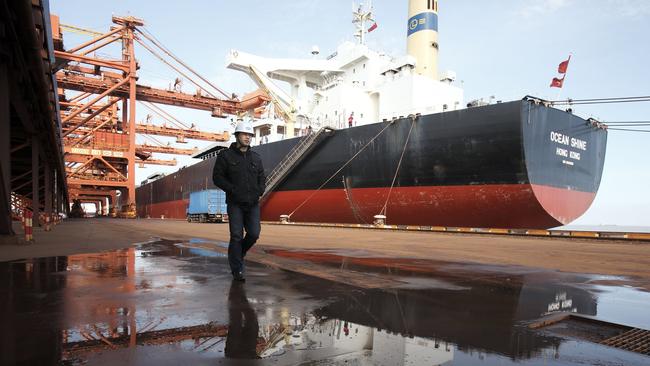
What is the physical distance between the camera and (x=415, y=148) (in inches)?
656

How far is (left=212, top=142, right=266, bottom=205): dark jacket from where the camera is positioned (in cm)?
407

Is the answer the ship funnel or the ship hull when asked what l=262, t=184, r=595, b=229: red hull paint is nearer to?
the ship hull

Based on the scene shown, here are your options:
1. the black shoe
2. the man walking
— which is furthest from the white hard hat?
the black shoe

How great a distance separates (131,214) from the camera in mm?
37750

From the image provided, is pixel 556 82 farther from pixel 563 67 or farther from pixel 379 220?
pixel 379 220

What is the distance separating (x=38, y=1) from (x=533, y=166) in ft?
46.0

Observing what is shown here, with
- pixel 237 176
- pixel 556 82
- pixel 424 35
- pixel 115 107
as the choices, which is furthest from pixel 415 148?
pixel 115 107

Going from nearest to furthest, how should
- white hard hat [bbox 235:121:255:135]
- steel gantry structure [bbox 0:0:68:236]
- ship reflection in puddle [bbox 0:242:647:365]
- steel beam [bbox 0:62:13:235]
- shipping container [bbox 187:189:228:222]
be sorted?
ship reflection in puddle [bbox 0:242:647:365] < white hard hat [bbox 235:121:255:135] < steel gantry structure [bbox 0:0:68:236] < steel beam [bbox 0:62:13:235] < shipping container [bbox 187:189:228:222]

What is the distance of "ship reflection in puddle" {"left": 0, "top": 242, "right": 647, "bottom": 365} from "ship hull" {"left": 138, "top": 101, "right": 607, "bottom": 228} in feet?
37.0

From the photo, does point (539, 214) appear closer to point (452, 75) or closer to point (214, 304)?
point (452, 75)

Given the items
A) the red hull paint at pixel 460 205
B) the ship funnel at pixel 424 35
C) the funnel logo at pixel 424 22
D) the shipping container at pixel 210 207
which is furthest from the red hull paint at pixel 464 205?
the funnel logo at pixel 424 22

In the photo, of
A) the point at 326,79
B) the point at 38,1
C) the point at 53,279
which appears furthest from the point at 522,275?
the point at 326,79

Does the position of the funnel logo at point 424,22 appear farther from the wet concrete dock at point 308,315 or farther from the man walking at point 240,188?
the man walking at point 240,188

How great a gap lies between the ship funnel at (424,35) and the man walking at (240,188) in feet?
59.6
